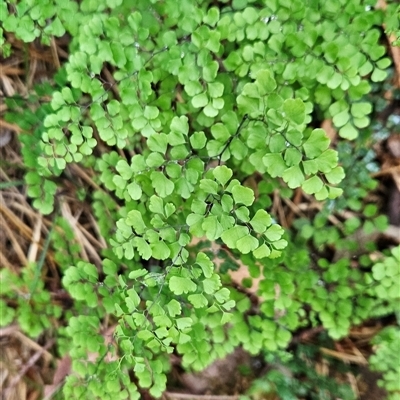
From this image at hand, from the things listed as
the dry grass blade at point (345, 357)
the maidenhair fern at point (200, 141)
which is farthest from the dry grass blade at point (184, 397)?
the dry grass blade at point (345, 357)

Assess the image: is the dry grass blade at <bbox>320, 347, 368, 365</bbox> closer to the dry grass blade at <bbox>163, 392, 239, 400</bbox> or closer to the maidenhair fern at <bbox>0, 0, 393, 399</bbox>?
the maidenhair fern at <bbox>0, 0, 393, 399</bbox>

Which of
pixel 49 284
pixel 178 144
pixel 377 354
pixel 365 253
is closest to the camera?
pixel 178 144

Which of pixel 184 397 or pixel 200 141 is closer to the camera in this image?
pixel 200 141

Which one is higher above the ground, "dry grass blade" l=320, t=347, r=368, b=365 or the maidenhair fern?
the maidenhair fern

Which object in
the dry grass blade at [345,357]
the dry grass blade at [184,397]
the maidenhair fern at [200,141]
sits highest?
the maidenhair fern at [200,141]

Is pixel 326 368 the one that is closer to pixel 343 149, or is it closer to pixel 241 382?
pixel 241 382

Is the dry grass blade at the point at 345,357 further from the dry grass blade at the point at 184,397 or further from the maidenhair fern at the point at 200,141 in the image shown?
the dry grass blade at the point at 184,397

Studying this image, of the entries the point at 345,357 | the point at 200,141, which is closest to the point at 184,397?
the point at 345,357

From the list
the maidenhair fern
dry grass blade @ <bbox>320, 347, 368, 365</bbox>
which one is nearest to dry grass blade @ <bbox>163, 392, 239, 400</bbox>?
the maidenhair fern

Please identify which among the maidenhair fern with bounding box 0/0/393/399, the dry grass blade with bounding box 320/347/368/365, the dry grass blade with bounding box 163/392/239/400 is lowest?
the dry grass blade with bounding box 163/392/239/400

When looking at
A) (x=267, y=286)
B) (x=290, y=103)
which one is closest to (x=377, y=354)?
(x=267, y=286)

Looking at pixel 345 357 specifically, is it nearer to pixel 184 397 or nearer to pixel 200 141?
pixel 184 397
